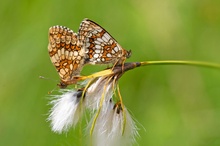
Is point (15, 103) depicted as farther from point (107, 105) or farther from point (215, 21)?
point (107, 105)

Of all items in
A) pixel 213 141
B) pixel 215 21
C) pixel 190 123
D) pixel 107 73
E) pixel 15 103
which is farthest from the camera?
pixel 15 103

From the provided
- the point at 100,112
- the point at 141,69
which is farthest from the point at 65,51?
the point at 141,69

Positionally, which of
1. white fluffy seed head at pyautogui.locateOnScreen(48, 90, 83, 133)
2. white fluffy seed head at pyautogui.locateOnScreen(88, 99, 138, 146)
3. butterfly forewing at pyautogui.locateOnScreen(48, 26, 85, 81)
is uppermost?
butterfly forewing at pyautogui.locateOnScreen(48, 26, 85, 81)

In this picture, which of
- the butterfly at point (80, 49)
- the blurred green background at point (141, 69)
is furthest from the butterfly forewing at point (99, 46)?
the blurred green background at point (141, 69)

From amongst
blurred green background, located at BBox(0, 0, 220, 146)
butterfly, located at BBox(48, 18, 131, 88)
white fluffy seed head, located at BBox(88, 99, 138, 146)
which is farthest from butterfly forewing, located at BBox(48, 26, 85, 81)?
blurred green background, located at BBox(0, 0, 220, 146)

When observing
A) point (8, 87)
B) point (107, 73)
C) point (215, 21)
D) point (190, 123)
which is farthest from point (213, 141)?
point (8, 87)

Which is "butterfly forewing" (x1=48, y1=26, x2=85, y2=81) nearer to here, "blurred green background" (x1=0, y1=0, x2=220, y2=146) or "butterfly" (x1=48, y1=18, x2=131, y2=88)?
"butterfly" (x1=48, y1=18, x2=131, y2=88)

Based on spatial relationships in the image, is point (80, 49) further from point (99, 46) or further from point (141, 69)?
point (141, 69)
